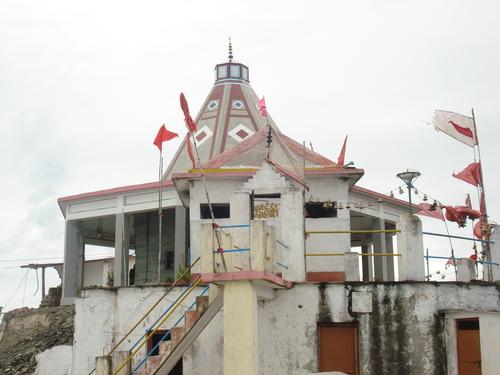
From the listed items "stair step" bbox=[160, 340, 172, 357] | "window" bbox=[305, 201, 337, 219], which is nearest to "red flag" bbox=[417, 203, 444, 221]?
"window" bbox=[305, 201, 337, 219]

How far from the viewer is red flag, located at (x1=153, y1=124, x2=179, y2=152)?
23562mm

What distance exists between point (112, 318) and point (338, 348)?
5379 mm

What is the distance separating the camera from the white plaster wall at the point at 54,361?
2345 centimetres

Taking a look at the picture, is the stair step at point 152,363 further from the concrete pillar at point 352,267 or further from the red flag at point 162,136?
the red flag at point 162,136

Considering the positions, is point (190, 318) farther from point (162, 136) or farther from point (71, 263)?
point (71, 263)

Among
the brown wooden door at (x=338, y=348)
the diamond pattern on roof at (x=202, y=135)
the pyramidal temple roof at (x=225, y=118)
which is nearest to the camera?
the brown wooden door at (x=338, y=348)

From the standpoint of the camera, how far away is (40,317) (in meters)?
27.7

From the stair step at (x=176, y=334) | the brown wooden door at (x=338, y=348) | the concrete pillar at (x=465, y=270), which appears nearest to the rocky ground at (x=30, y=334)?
the stair step at (x=176, y=334)

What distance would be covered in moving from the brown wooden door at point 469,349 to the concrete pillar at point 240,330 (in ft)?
15.2

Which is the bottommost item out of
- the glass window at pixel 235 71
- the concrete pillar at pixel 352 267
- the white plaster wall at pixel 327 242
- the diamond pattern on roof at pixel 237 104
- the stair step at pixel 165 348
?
the stair step at pixel 165 348

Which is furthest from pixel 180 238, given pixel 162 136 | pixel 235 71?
pixel 235 71

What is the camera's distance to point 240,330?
586 inches

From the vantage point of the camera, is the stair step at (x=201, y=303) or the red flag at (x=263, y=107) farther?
the red flag at (x=263, y=107)

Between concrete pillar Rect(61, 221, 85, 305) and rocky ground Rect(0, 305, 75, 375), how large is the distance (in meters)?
0.69
